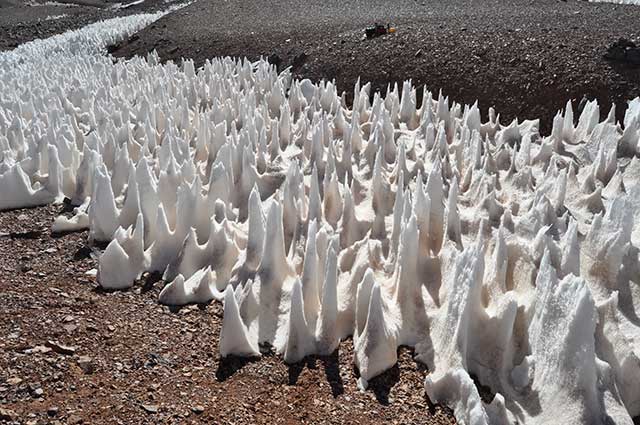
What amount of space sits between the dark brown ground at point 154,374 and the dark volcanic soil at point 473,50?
265 inches

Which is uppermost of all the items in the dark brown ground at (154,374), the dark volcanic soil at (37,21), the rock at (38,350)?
the rock at (38,350)

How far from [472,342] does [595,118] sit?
385 cm

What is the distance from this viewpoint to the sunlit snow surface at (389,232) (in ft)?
9.77

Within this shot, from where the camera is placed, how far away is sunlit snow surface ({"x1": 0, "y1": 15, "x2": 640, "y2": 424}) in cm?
298

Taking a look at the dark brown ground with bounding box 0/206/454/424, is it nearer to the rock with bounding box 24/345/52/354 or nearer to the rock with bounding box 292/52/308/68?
the rock with bounding box 24/345/52/354

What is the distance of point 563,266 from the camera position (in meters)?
3.44

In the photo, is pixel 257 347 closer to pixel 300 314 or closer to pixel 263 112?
pixel 300 314

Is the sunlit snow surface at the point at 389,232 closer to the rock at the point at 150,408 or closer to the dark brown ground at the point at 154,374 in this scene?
the dark brown ground at the point at 154,374

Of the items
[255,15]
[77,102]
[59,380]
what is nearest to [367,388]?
[59,380]

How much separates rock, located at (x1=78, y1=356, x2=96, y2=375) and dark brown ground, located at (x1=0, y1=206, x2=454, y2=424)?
0.01m

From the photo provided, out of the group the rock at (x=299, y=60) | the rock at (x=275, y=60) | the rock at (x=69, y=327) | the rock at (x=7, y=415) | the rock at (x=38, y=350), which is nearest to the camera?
the rock at (x=7, y=415)

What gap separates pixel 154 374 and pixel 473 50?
8600 mm

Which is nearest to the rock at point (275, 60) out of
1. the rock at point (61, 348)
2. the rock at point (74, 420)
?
the rock at point (61, 348)

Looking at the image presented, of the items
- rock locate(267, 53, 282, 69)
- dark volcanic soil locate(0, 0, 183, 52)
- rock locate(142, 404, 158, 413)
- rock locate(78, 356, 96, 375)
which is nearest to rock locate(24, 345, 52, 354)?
rock locate(78, 356, 96, 375)
